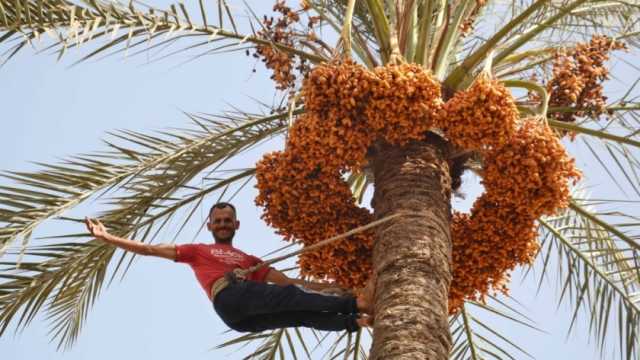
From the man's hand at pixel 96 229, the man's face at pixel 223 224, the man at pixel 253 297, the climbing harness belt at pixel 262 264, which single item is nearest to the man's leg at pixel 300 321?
the man at pixel 253 297

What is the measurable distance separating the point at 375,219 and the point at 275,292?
719mm

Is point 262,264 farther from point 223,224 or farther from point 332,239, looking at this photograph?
point 223,224

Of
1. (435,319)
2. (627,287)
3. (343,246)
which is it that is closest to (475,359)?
(627,287)

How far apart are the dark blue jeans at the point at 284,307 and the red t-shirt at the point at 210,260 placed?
261 millimetres

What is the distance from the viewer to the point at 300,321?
5.84m

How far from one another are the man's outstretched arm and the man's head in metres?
0.37

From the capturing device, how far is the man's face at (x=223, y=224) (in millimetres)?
6518

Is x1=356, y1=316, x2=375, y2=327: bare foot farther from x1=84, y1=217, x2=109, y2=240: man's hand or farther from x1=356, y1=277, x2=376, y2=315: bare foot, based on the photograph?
x1=84, y1=217, x2=109, y2=240: man's hand

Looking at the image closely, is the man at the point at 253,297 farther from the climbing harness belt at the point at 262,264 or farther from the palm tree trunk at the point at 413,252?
the palm tree trunk at the point at 413,252

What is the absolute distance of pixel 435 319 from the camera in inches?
202

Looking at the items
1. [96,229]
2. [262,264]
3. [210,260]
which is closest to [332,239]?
[262,264]

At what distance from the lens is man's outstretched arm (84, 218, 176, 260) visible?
5695 millimetres

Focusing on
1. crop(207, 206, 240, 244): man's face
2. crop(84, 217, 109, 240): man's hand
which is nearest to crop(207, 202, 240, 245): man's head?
crop(207, 206, 240, 244): man's face

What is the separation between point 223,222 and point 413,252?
1574mm
